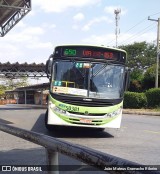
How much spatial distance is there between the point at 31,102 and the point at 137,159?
4538cm

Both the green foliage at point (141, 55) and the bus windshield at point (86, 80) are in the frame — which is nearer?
the bus windshield at point (86, 80)

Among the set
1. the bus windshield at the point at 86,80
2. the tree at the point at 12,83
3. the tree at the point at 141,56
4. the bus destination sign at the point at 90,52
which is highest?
the tree at the point at 141,56

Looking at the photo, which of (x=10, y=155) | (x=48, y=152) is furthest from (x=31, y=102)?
(x=48, y=152)

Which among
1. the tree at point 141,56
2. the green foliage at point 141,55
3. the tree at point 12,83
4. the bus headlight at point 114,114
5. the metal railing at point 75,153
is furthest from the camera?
the tree at point 12,83

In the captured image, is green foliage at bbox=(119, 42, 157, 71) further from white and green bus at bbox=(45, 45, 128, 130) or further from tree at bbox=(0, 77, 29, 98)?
tree at bbox=(0, 77, 29, 98)

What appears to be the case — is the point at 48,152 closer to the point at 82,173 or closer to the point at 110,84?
the point at 82,173

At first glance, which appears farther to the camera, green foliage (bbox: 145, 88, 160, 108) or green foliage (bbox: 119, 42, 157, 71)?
green foliage (bbox: 119, 42, 157, 71)

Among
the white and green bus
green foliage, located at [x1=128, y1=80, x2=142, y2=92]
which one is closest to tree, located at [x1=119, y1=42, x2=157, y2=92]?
green foliage, located at [x1=128, y1=80, x2=142, y2=92]

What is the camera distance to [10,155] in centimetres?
805

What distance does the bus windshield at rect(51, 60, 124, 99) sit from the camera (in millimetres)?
11586

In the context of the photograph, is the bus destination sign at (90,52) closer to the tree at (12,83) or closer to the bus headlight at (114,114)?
the bus headlight at (114,114)

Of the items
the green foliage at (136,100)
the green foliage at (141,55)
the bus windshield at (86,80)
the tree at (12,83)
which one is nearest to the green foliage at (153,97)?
the green foliage at (136,100)

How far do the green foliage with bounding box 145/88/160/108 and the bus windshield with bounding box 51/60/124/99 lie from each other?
64.7 ft

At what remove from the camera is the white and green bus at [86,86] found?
1134 centimetres
